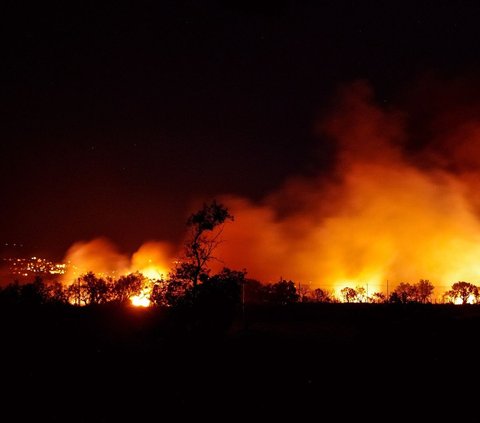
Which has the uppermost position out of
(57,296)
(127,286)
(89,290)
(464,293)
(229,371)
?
(127,286)

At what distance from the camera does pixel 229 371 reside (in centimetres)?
1178

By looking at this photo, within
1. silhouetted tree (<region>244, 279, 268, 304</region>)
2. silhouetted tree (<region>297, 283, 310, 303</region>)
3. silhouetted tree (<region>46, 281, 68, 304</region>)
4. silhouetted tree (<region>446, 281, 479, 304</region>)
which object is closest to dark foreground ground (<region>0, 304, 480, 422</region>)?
silhouetted tree (<region>46, 281, 68, 304</region>)

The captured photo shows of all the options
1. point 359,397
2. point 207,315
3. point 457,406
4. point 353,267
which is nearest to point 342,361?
point 359,397

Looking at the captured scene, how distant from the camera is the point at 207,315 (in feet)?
50.0

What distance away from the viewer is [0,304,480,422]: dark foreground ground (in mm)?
9039

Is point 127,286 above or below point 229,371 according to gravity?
above

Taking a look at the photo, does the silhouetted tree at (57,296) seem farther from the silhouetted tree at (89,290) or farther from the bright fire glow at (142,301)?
the bright fire glow at (142,301)

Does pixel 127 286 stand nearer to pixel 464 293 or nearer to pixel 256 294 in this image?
pixel 256 294

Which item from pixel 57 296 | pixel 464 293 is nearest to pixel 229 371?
pixel 57 296

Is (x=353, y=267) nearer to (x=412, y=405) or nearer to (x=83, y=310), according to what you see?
(x=83, y=310)

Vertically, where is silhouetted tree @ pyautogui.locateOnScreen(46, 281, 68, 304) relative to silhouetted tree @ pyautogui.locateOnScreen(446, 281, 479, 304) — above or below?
below

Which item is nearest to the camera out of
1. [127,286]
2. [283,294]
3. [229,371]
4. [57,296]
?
[229,371]

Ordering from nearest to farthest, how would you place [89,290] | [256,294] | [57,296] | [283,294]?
1. [57,296]
2. [283,294]
3. [256,294]
4. [89,290]

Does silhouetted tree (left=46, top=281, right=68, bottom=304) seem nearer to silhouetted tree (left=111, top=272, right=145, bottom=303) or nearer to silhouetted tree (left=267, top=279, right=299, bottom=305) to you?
silhouetted tree (left=111, top=272, right=145, bottom=303)
